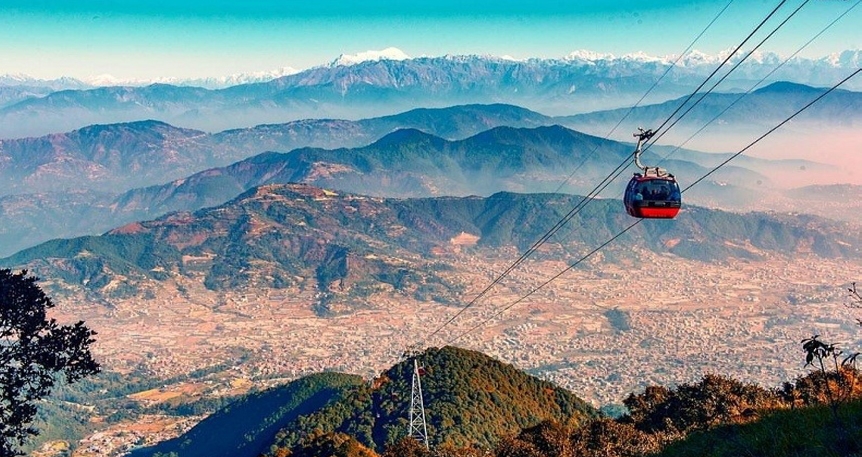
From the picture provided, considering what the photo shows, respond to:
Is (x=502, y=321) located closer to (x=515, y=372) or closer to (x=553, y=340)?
(x=553, y=340)

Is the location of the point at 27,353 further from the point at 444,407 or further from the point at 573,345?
the point at 573,345

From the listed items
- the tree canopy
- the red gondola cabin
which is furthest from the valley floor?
the tree canopy

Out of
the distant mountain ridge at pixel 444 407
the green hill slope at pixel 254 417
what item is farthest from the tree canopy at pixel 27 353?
the green hill slope at pixel 254 417

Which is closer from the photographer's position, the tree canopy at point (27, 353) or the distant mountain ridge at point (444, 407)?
the tree canopy at point (27, 353)

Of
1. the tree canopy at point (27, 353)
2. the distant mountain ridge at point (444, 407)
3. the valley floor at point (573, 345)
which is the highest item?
the valley floor at point (573, 345)

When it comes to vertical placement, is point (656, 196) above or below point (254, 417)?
above

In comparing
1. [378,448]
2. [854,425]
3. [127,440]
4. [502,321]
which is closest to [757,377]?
[502,321]

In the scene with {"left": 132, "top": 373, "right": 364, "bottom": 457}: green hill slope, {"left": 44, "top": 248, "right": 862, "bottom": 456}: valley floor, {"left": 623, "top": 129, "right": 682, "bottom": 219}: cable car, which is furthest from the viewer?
{"left": 44, "top": 248, "right": 862, "bottom": 456}: valley floor

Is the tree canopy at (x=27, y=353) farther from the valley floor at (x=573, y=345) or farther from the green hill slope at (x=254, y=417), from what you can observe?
the valley floor at (x=573, y=345)

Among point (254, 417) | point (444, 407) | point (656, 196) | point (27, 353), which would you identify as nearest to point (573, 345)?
point (254, 417)

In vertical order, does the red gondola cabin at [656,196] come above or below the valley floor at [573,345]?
below

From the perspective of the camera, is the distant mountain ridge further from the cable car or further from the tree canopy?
the tree canopy
